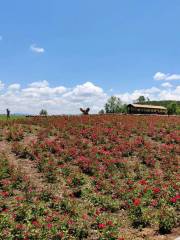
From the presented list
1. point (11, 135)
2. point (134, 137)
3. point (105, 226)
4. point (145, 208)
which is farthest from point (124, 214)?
point (134, 137)

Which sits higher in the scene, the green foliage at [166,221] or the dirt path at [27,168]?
the dirt path at [27,168]

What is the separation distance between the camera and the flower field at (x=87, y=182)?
1238 centimetres

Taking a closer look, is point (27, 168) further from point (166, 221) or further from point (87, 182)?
point (166, 221)

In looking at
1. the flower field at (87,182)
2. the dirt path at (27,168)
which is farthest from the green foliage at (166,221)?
the dirt path at (27,168)

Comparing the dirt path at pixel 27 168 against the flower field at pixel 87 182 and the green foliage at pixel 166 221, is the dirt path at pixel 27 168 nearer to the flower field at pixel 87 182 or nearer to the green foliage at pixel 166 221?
the flower field at pixel 87 182

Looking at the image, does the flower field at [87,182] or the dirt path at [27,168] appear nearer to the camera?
the flower field at [87,182]

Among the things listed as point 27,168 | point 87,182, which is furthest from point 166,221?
point 27,168

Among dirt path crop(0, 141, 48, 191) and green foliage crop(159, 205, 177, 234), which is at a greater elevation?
dirt path crop(0, 141, 48, 191)

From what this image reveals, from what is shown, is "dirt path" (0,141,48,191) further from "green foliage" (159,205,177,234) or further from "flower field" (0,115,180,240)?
"green foliage" (159,205,177,234)

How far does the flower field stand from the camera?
12.4 meters

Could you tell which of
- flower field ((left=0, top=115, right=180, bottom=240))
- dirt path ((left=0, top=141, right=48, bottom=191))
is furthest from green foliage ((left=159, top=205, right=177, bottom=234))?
dirt path ((left=0, top=141, right=48, bottom=191))

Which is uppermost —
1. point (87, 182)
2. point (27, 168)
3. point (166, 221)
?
point (27, 168)

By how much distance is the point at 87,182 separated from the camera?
59.4ft

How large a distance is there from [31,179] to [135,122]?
19882mm
